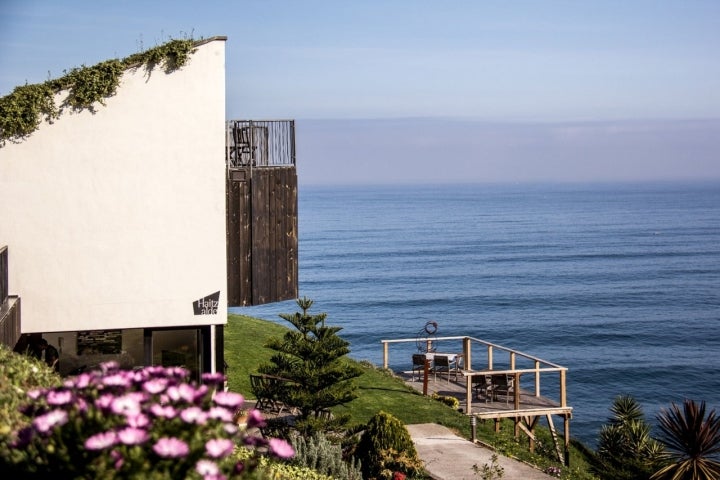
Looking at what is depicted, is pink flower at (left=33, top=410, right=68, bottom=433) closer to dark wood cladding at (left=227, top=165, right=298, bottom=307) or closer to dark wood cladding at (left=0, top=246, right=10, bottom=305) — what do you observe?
dark wood cladding at (left=0, top=246, right=10, bottom=305)

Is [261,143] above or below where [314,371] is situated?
above

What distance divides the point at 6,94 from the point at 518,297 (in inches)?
2483

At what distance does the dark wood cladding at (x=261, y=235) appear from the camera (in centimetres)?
1443

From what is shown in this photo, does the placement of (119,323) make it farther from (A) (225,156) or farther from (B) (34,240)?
(A) (225,156)

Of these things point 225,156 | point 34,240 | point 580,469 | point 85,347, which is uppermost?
point 225,156

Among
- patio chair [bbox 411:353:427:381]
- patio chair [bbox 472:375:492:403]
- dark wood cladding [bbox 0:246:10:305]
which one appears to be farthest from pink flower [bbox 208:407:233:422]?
patio chair [bbox 411:353:427:381]

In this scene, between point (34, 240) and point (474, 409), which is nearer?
point (34, 240)

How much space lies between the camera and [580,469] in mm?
19781

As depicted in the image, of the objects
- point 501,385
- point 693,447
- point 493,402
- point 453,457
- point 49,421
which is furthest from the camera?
point 493,402

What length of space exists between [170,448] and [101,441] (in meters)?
0.35

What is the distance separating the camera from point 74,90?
13.1 meters

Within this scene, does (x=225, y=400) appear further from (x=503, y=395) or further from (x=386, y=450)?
(x=503, y=395)

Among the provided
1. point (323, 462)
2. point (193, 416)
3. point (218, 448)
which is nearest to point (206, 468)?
point (218, 448)

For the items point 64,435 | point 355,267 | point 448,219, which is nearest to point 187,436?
point 64,435
